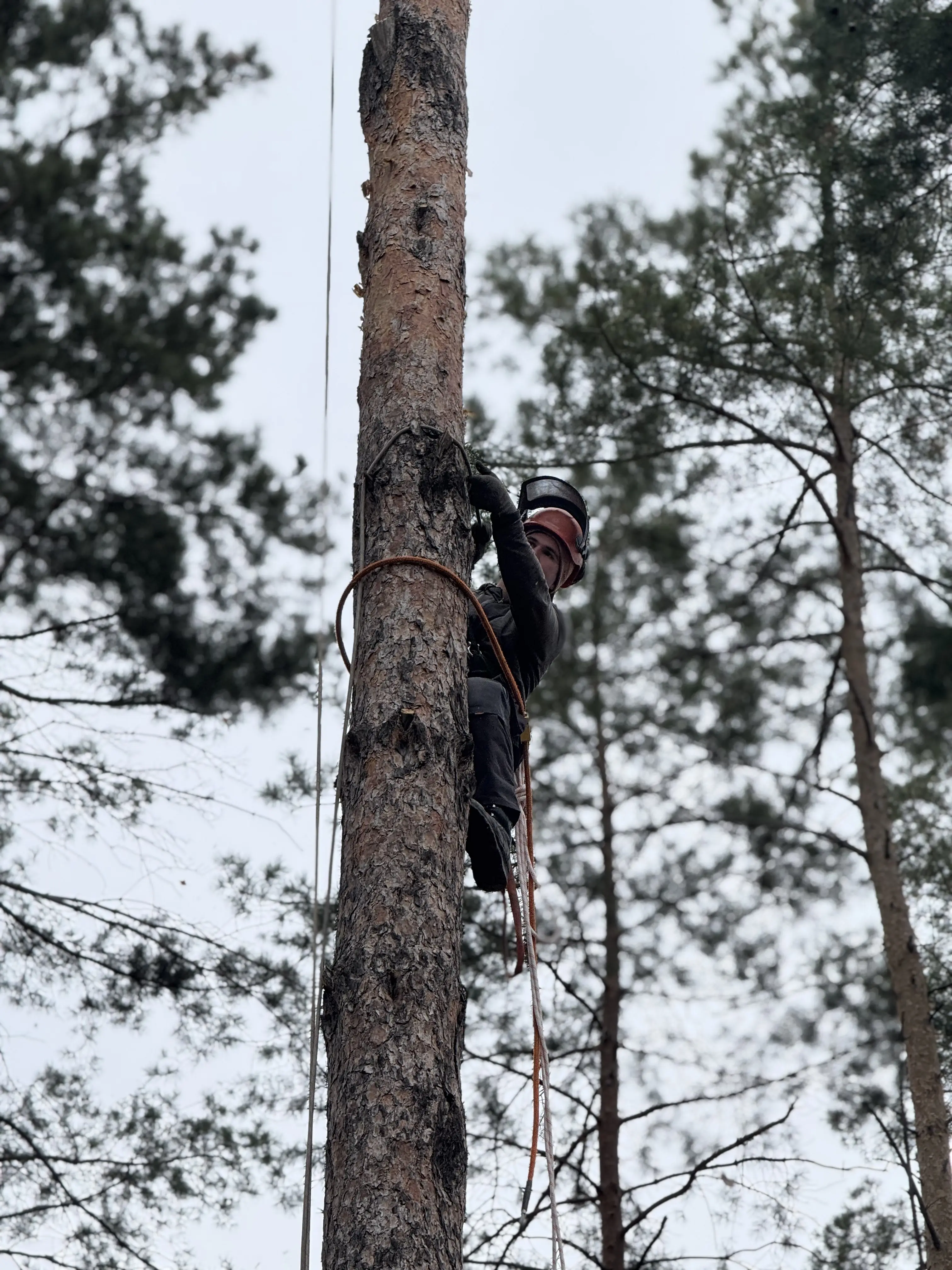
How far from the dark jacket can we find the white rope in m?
0.25

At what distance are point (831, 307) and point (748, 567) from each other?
162 centimetres

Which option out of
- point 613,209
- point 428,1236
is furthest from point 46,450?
point 428,1236

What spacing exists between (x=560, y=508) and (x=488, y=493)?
841 millimetres

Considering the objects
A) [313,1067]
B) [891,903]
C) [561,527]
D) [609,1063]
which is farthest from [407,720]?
[609,1063]

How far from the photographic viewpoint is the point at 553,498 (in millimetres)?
3965

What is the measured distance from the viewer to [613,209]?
791cm

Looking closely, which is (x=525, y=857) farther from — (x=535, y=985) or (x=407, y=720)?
(x=407, y=720)

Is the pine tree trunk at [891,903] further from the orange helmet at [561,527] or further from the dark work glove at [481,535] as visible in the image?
the dark work glove at [481,535]

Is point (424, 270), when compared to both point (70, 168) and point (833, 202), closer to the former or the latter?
point (833, 202)

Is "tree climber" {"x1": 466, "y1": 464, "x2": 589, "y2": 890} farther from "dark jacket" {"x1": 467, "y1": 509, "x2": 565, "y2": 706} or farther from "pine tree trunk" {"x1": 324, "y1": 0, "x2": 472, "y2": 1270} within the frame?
"pine tree trunk" {"x1": 324, "y1": 0, "x2": 472, "y2": 1270}

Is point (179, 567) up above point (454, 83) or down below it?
above

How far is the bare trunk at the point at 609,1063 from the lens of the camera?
5.75 metres

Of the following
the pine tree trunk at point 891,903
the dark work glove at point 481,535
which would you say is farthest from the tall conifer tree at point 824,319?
the dark work glove at point 481,535

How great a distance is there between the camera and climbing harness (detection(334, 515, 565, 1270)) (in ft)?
9.06
